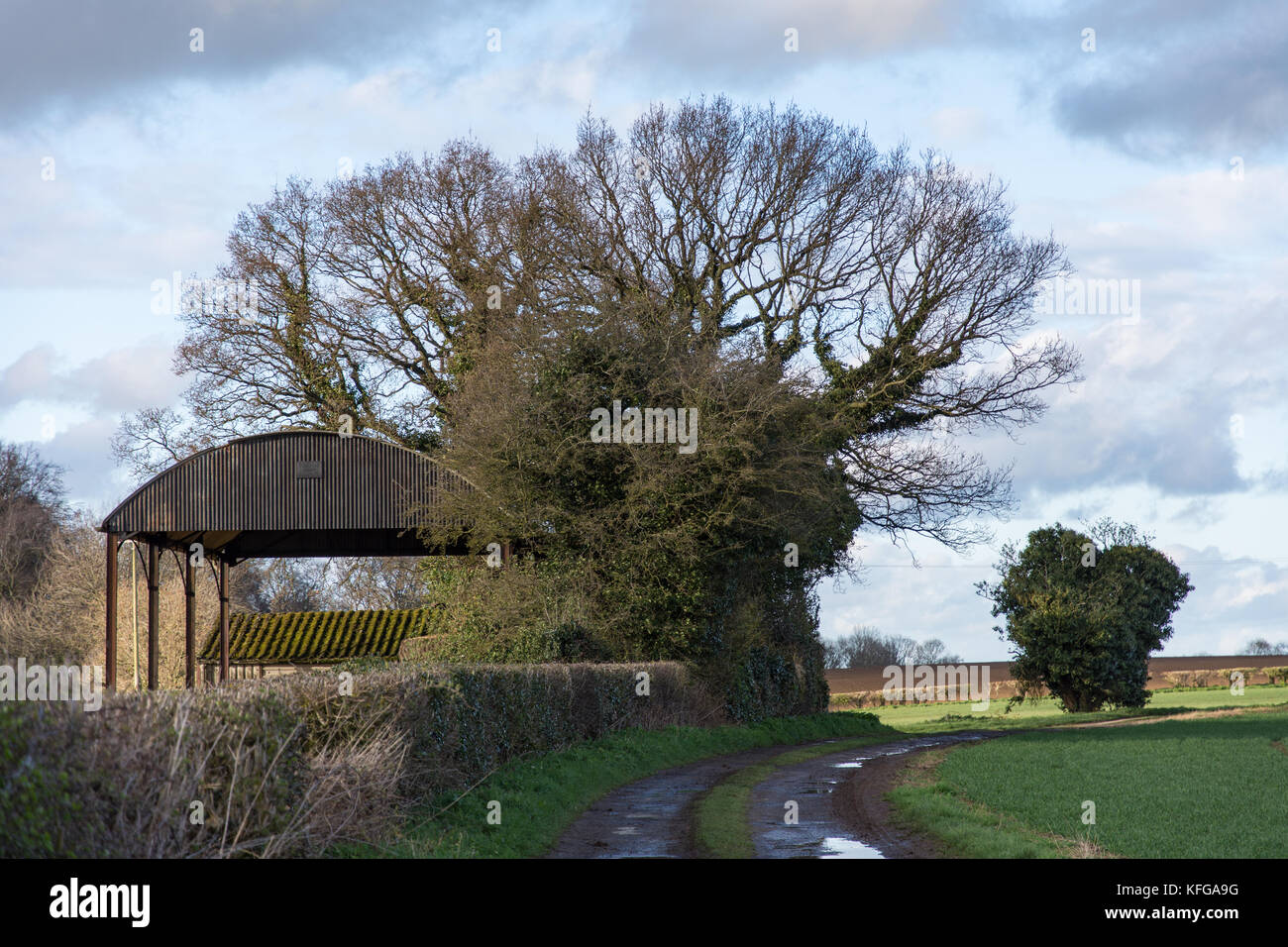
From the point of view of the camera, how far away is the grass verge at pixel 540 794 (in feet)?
33.3

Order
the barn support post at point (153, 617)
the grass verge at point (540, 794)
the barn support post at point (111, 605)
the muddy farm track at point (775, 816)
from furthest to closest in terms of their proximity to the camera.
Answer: the barn support post at point (153, 617)
the barn support post at point (111, 605)
the muddy farm track at point (775, 816)
the grass verge at point (540, 794)

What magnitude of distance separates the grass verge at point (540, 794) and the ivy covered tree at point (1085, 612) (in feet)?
67.2

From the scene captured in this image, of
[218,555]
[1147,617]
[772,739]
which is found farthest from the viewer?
[1147,617]

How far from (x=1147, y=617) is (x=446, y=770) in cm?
3774

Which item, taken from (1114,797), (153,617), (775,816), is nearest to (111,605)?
(153,617)

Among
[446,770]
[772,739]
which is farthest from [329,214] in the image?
[446,770]

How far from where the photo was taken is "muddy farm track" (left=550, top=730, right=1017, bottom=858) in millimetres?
11086
